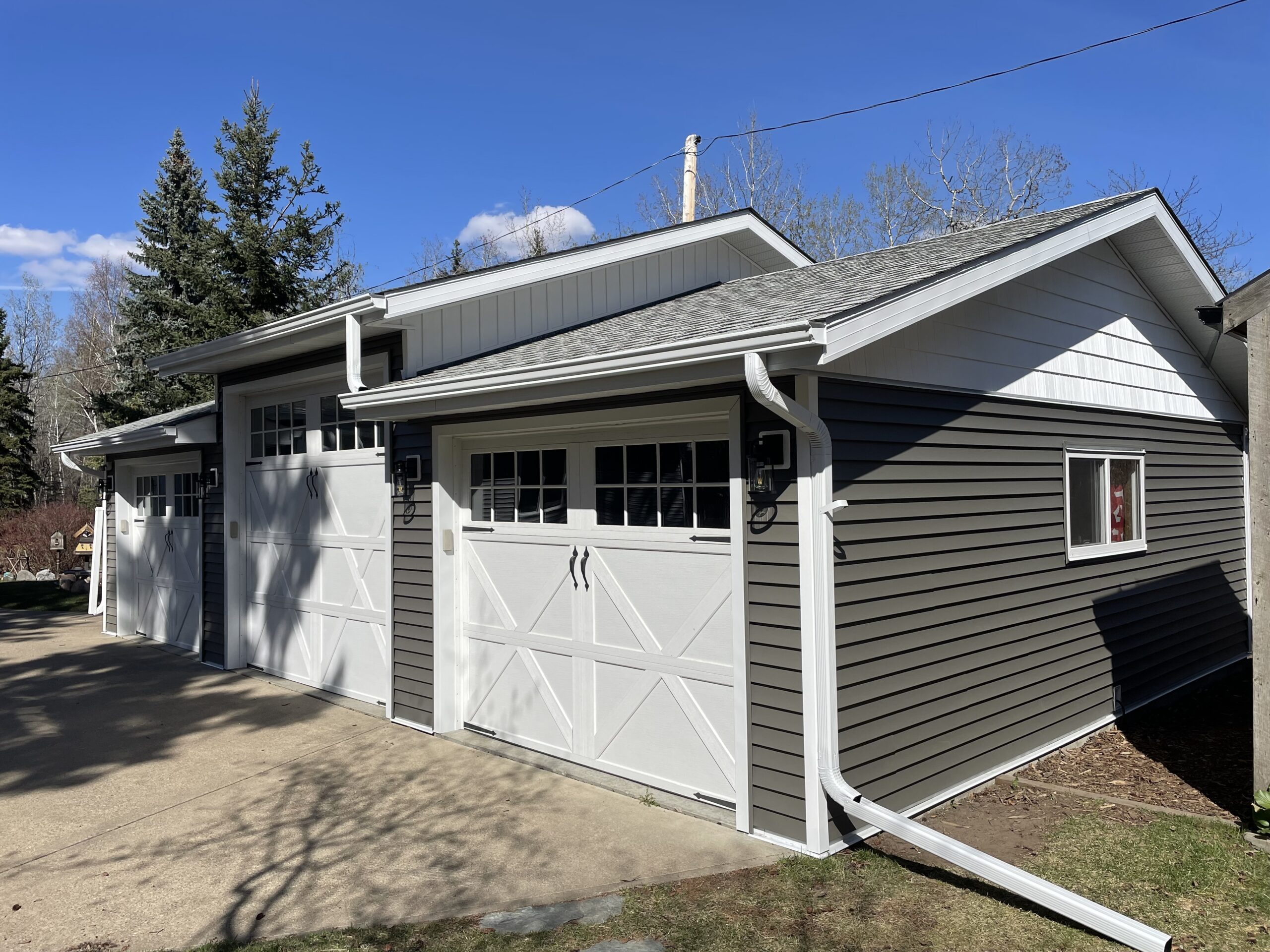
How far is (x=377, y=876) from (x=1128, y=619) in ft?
19.2

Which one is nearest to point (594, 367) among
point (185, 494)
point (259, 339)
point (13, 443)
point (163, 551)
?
point (259, 339)

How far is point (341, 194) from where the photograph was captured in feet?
68.0

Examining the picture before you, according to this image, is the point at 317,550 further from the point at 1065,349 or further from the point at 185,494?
the point at 1065,349

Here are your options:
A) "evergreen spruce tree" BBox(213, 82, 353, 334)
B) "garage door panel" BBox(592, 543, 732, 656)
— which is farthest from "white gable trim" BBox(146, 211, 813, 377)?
"evergreen spruce tree" BBox(213, 82, 353, 334)

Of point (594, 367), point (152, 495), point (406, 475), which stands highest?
point (594, 367)

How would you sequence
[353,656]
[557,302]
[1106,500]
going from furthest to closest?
[353,656]
[557,302]
[1106,500]

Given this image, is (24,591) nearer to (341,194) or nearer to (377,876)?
(341,194)

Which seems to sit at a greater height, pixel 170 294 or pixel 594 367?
pixel 170 294

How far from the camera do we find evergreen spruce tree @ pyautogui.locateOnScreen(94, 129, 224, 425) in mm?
19641

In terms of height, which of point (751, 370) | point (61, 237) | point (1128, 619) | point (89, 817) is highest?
point (61, 237)

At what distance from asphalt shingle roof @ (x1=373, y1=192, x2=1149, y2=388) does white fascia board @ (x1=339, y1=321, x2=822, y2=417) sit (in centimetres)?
7

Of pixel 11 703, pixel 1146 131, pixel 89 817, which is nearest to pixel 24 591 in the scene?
pixel 11 703

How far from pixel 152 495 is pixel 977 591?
9.64m

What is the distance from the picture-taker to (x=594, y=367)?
4594mm
